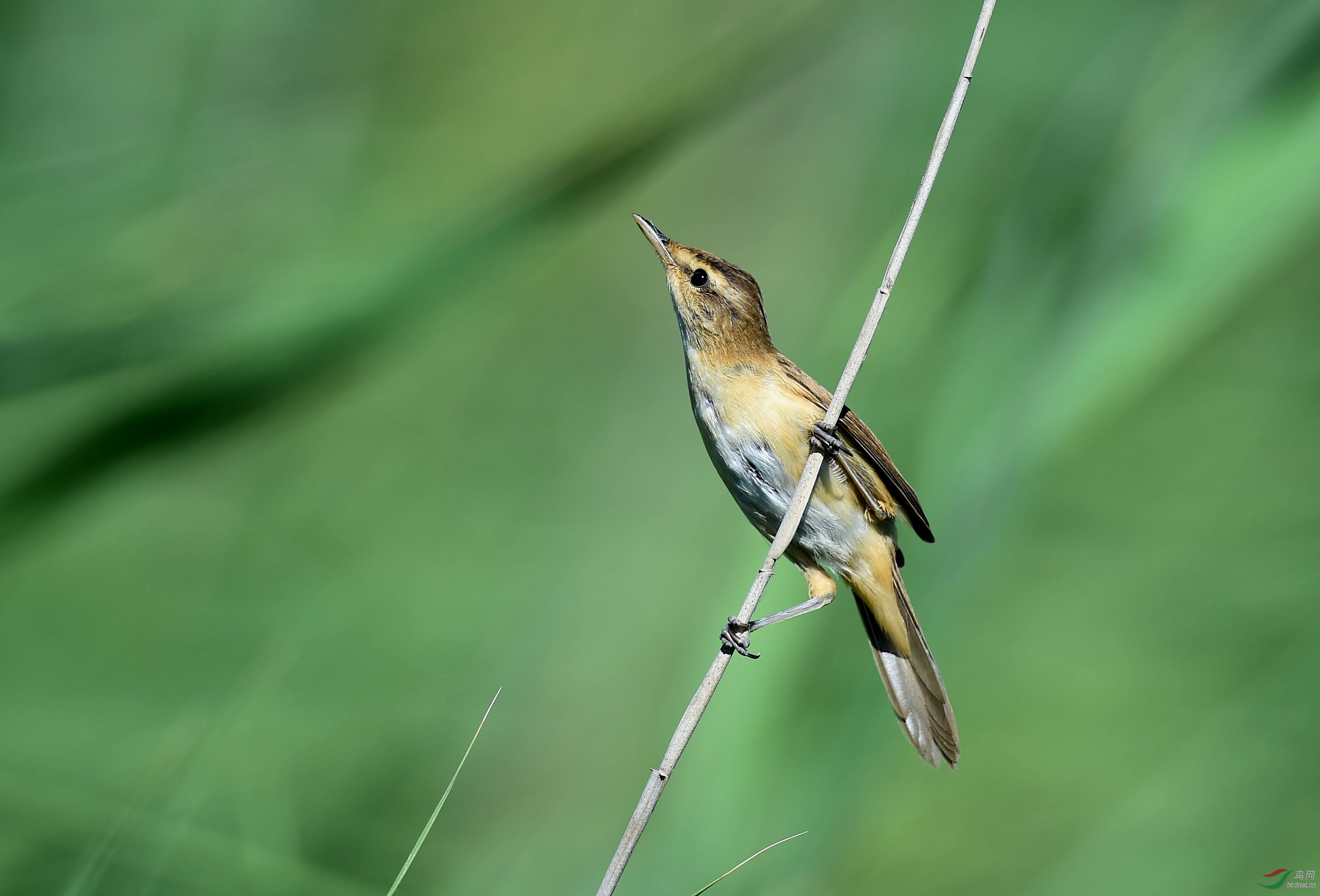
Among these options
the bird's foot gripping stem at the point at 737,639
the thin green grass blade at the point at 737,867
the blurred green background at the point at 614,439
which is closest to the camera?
the thin green grass blade at the point at 737,867

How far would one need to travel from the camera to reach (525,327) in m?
6.08

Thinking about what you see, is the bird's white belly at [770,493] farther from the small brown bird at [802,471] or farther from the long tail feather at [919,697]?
the long tail feather at [919,697]

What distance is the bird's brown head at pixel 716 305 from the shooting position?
225 centimetres

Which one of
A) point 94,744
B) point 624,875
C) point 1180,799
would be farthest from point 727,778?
point 1180,799

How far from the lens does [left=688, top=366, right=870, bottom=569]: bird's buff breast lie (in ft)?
6.85

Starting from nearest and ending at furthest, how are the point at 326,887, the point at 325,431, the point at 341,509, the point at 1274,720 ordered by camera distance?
the point at 326,887 → the point at 1274,720 → the point at 341,509 → the point at 325,431

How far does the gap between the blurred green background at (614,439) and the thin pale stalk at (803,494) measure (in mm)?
309

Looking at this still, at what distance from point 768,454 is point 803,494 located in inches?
16.0

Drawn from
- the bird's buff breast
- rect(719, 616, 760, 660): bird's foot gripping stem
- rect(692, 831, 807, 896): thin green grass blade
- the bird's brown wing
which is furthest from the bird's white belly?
rect(692, 831, 807, 896): thin green grass blade

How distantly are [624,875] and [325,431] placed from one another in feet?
11.8

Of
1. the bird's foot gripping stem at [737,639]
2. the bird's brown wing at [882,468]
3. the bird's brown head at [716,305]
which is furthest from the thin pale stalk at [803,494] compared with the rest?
the bird's brown head at [716,305]

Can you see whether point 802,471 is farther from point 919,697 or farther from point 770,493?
point 919,697

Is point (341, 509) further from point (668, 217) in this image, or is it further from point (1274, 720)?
point (1274, 720)

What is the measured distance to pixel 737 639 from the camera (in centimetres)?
190
